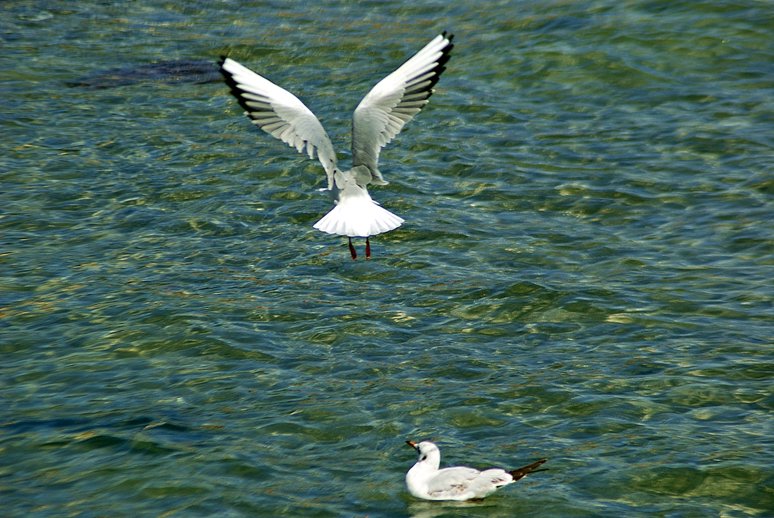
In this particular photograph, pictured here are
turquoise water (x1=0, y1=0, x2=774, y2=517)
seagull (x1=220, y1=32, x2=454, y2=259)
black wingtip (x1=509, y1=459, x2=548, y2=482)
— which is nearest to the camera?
black wingtip (x1=509, y1=459, x2=548, y2=482)

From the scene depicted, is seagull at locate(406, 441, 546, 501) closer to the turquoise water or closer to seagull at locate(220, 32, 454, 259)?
the turquoise water

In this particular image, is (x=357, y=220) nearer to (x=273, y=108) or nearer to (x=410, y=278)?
(x=273, y=108)

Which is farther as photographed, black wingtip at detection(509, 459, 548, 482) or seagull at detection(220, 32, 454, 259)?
seagull at detection(220, 32, 454, 259)

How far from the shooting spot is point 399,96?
980 centimetres

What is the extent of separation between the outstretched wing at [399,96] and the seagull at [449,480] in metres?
3.67

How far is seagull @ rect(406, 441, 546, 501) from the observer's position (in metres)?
6.77

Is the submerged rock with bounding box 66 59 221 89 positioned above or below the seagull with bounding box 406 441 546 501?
above

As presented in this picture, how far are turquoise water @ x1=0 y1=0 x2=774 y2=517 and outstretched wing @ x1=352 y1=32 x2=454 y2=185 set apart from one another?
151 centimetres

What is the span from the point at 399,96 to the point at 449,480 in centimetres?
406

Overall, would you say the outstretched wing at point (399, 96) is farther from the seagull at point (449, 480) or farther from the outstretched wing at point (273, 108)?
the seagull at point (449, 480)

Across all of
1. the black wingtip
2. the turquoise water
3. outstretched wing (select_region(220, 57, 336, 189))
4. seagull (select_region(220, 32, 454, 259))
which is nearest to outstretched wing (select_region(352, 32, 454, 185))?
seagull (select_region(220, 32, 454, 259))

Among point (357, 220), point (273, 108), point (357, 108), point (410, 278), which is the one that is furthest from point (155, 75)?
point (357, 220)

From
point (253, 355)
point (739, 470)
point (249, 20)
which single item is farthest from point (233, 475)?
point (249, 20)

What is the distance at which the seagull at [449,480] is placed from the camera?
22.2ft
